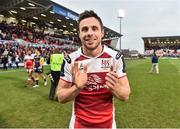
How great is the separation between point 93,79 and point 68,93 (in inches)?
12.2

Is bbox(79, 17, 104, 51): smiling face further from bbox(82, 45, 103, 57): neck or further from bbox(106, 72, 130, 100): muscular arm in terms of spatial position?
bbox(106, 72, 130, 100): muscular arm

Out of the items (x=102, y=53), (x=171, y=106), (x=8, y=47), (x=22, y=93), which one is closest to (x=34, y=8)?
(x=8, y=47)

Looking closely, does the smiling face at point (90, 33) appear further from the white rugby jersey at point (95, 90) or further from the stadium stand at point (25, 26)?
the stadium stand at point (25, 26)

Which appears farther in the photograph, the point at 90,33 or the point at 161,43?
the point at 161,43

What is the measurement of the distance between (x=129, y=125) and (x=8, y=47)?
27715mm

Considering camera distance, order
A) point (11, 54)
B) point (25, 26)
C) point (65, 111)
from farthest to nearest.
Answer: point (25, 26)
point (11, 54)
point (65, 111)

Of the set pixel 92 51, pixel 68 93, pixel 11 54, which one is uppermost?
pixel 92 51

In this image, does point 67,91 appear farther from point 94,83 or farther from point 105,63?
point 105,63

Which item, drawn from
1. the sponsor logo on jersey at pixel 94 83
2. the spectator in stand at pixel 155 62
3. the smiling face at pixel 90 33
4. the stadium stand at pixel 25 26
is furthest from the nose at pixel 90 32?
the spectator in stand at pixel 155 62

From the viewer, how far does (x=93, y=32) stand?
3.00m

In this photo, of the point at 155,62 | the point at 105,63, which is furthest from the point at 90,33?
the point at 155,62

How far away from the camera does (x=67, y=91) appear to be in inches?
118

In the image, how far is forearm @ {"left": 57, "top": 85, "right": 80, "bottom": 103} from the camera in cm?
295

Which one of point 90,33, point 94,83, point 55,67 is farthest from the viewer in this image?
point 55,67
